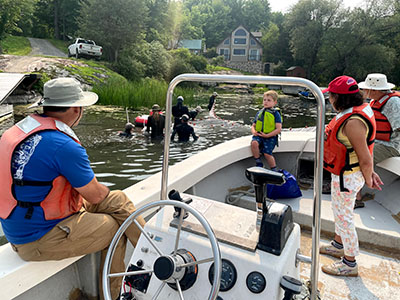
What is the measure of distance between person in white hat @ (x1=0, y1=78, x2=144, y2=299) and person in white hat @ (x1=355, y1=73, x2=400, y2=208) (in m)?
2.96

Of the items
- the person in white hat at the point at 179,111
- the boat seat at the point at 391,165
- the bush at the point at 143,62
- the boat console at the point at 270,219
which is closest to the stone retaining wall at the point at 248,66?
the bush at the point at 143,62

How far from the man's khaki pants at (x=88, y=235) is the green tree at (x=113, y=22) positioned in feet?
108

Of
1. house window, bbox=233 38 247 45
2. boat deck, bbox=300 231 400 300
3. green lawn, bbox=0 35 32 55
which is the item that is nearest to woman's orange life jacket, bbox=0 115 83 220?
boat deck, bbox=300 231 400 300

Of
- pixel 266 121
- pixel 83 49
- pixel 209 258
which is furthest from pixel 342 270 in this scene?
pixel 83 49

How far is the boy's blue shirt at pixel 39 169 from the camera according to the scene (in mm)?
1766

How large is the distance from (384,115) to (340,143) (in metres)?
1.59

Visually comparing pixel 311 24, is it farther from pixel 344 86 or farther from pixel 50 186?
pixel 50 186

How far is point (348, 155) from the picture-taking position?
8.07 feet

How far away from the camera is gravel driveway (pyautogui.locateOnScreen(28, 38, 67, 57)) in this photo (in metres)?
34.7

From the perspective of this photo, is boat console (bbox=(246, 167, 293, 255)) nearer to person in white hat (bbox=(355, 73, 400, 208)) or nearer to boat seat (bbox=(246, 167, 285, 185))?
boat seat (bbox=(246, 167, 285, 185))

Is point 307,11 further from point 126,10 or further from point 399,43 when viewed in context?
point 126,10

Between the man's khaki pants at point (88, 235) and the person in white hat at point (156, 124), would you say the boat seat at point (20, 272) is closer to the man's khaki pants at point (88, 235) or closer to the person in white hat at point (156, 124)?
the man's khaki pants at point (88, 235)

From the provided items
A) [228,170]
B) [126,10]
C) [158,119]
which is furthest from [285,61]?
[228,170]

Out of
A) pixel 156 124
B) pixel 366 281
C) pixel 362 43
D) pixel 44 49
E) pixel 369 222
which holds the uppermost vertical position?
pixel 362 43
